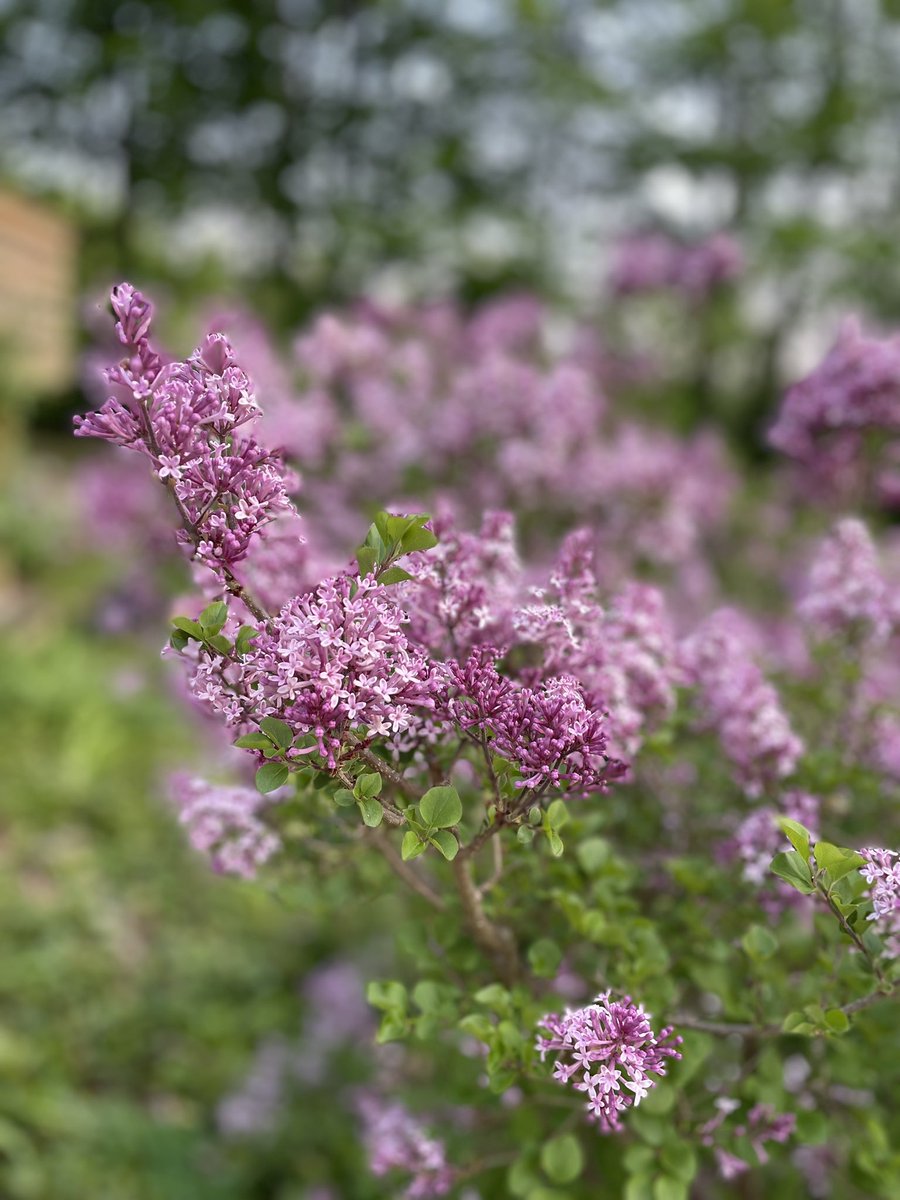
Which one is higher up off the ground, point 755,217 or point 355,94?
point 355,94

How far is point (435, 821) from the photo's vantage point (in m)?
1.27

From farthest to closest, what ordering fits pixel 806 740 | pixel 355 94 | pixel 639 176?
pixel 355 94, pixel 639 176, pixel 806 740

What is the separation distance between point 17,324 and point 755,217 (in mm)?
8456

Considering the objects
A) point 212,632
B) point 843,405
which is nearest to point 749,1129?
point 212,632

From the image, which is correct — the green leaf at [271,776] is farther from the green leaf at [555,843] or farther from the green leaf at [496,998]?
the green leaf at [496,998]

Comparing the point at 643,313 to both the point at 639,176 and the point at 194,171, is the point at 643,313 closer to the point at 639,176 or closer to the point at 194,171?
the point at 639,176

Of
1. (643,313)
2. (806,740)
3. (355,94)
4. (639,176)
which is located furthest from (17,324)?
(806,740)

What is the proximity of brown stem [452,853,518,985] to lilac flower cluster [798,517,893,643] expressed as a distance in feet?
3.05

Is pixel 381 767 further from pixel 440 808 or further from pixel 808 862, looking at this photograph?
pixel 808 862

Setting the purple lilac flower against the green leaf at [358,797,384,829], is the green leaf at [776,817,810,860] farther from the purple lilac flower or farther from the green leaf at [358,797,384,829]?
the purple lilac flower

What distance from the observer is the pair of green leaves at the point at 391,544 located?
1280mm

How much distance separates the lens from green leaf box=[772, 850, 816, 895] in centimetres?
128

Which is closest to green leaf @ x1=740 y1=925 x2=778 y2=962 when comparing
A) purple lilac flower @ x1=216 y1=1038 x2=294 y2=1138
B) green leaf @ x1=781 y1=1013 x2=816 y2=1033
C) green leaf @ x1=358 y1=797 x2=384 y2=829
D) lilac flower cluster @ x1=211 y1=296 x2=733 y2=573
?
green leaf @ x1=781 y1=1013 x2=816 y2=1033

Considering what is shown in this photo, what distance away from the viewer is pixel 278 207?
11992 mm
